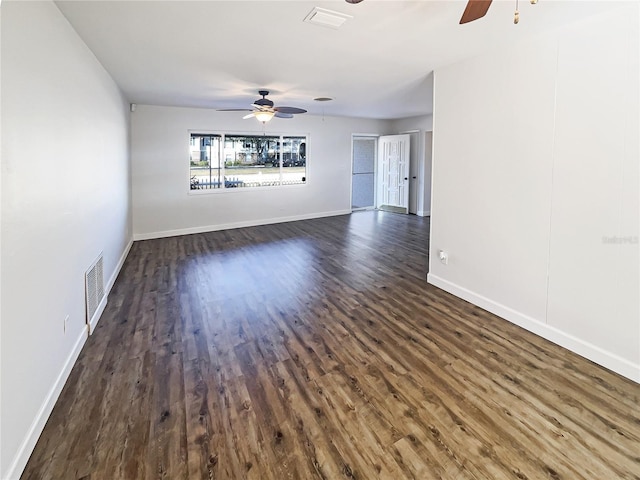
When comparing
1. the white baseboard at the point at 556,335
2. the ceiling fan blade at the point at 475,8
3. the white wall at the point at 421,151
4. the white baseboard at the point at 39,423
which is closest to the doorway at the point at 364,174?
the white wall at the point at 421,151

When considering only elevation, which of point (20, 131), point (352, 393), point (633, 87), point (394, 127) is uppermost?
point (394, 127)

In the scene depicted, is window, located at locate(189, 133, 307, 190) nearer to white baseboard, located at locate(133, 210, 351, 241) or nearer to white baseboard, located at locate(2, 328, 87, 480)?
white baseboard, located at locate(133, 210, 351, 241)

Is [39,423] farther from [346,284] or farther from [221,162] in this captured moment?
[221,162]

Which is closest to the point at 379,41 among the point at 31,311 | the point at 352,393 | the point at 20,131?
the point at 20,131

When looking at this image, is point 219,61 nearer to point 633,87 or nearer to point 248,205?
point 633,87

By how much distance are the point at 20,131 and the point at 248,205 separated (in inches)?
236

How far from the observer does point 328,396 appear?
2.20 m

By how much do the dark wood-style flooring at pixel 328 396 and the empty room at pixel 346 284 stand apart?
0.6 inches

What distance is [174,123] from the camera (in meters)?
6.65

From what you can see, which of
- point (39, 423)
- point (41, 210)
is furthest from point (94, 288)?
point (39, 423)

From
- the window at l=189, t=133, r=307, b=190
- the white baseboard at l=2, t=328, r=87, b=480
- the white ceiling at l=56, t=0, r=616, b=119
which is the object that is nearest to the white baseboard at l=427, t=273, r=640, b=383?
the white ceiling at l=56, t=0, r=616, b=119

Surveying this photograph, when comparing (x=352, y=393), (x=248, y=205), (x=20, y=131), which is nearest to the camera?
(x=20, y=131)

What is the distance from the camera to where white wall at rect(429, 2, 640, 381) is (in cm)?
235

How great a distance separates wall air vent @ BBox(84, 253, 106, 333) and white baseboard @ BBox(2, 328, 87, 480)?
470mm
